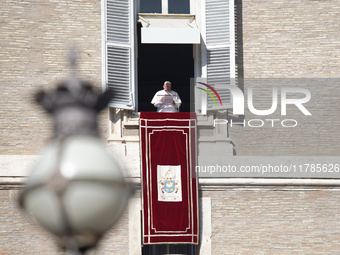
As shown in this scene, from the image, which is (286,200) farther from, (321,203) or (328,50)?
(328,50)

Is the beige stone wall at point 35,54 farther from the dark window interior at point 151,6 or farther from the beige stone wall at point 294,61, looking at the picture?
the beige stone wall at point 294,61

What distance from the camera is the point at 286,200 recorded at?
48.1 ft

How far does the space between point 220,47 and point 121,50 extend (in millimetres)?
1669

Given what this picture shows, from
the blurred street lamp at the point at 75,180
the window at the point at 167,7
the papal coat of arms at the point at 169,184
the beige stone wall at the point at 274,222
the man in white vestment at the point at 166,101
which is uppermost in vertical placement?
the window at the point at 167,7

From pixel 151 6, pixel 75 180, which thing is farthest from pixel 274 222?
pixel 75 180

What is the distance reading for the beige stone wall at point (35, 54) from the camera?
572 inches

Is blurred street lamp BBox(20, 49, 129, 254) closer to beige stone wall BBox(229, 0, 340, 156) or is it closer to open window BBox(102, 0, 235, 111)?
open window BBox(102, 0, 235, 111)

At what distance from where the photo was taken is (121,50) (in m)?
14.8

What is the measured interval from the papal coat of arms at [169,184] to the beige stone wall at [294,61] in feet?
4.71

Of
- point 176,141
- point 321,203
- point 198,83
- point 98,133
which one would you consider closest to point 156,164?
point 176,141

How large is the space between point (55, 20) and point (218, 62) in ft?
9.24

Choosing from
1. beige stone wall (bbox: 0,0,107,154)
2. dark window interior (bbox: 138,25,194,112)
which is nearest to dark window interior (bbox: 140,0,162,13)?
beige stone wall (bbox: 0,0,107,154)

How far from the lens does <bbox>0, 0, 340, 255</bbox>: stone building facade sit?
14.4 metres

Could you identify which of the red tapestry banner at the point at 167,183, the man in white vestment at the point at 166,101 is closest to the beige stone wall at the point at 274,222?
the red tapestry banner at the point at 167,183
